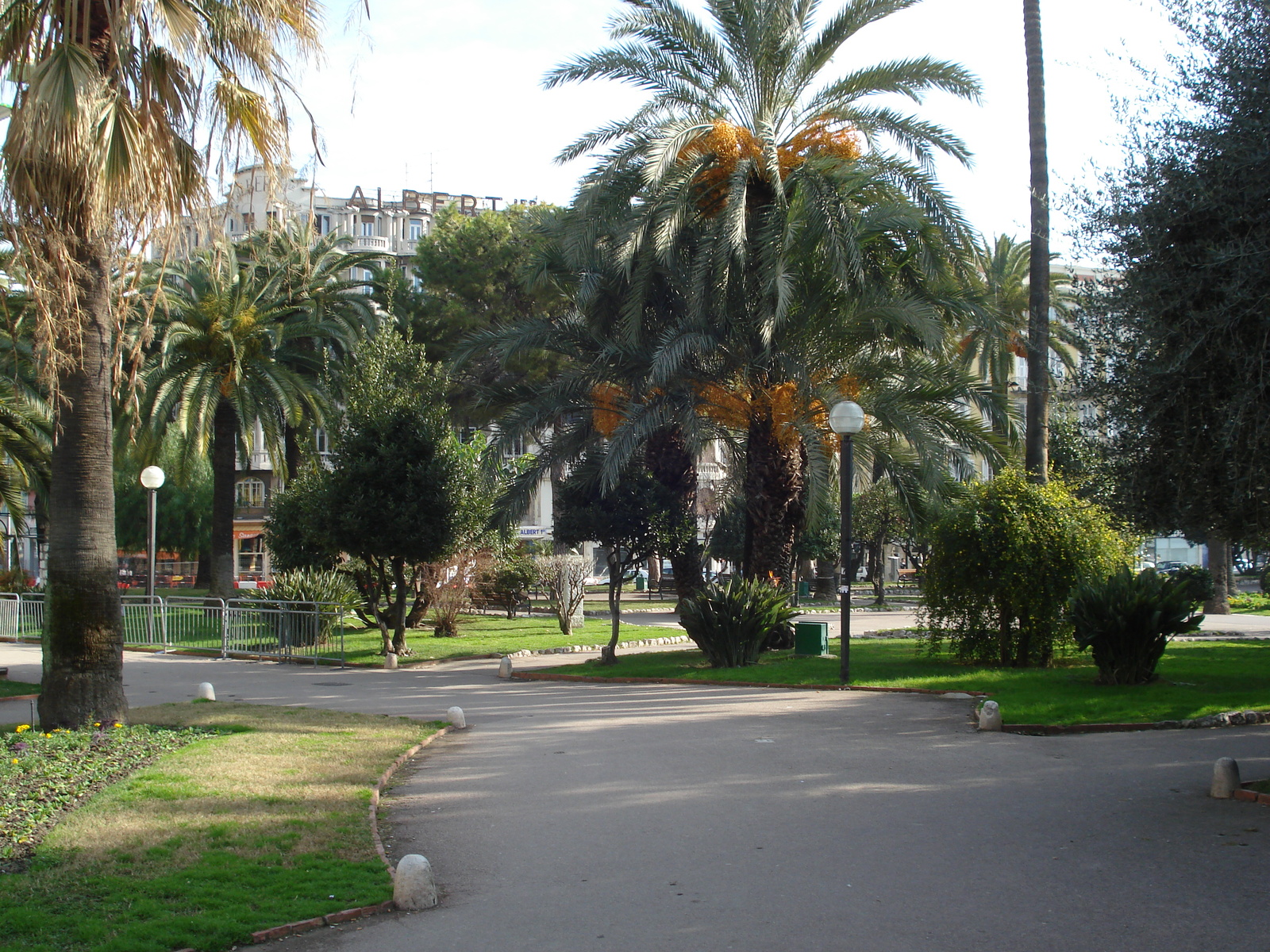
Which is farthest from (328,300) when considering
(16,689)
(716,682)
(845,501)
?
(845,501)

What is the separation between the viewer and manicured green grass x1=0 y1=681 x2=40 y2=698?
574 inches

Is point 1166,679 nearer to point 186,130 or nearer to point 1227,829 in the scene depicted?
point 1227,829

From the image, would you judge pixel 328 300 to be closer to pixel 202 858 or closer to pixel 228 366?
pixel 228 366

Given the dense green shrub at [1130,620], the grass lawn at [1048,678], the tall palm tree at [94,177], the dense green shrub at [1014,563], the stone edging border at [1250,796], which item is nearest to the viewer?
the stone edging border at [1250,796]

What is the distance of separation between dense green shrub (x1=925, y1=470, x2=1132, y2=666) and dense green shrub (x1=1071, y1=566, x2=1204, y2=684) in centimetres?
141

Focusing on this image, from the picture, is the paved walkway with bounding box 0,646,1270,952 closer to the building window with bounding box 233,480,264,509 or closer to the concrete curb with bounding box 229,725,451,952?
the concrete curb with bounding box 229,725,451,952

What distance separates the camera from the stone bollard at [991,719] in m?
11.2

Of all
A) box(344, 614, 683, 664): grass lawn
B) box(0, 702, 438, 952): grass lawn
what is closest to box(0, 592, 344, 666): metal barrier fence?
box(344, 614, 683, 664): grass lawn

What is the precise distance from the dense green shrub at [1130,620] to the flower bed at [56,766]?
34.9 feet

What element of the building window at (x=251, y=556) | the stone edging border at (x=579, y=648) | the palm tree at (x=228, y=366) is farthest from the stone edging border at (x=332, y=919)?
the building window at (x=251, y=556)

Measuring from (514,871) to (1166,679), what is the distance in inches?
428

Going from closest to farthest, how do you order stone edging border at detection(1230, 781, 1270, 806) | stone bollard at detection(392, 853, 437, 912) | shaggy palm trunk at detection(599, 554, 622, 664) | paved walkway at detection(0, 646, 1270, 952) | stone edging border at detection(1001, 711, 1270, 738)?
paved walkway at detection(0, 646, 1270, 952), stone bollard at detection(392, 853, 437, 912), stone edging border at detection(1230, 781, 1270, 806), stone edging border at detection(1001, 711, 1270, 738), shaggy palm trunk at detection(599, 554, 622, 664)

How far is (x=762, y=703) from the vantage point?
13711mm

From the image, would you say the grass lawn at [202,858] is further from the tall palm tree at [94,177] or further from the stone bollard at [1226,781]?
the stone bollard at [1226,781]
